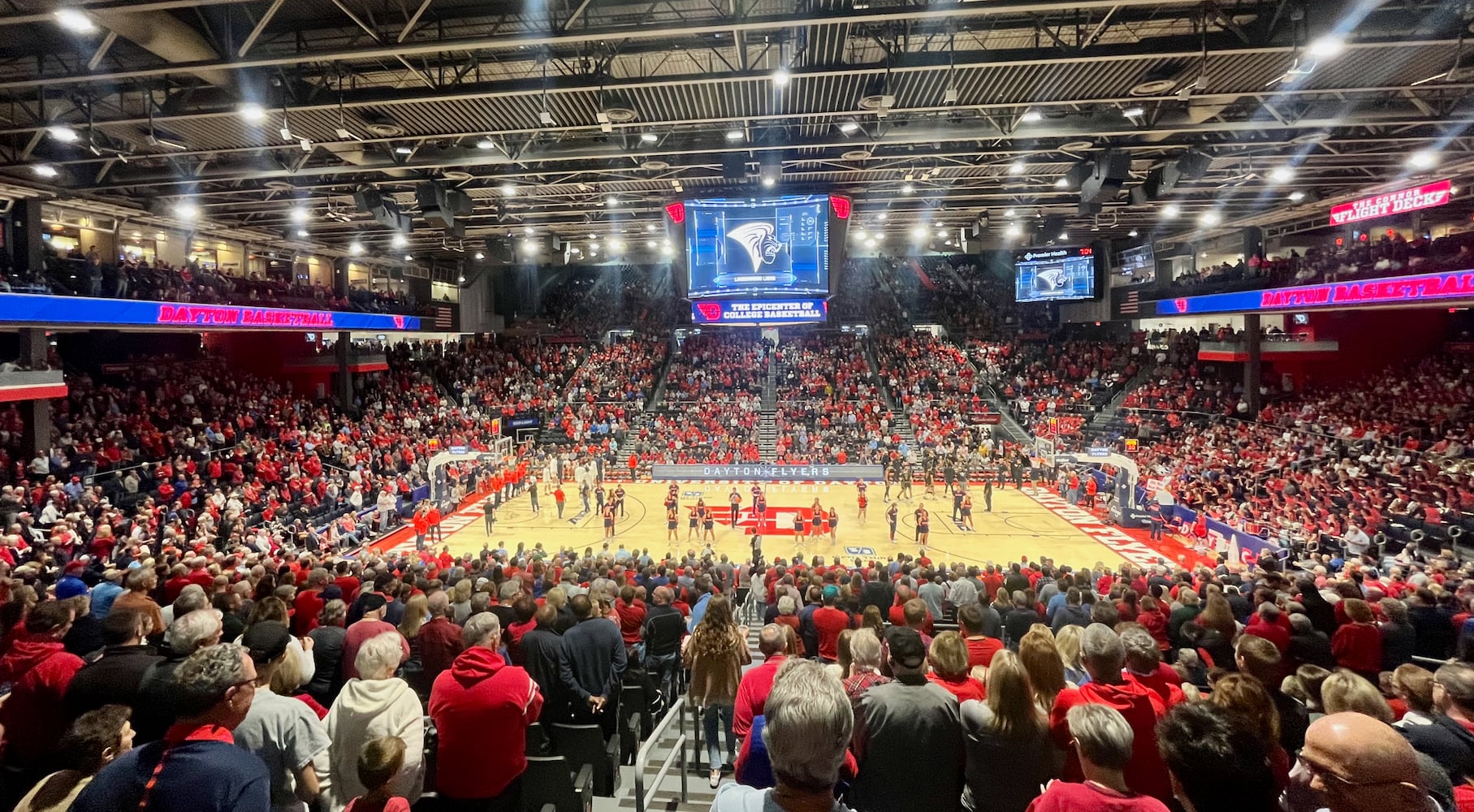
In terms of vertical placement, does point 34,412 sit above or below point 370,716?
above

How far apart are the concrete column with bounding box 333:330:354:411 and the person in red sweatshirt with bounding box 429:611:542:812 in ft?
89.9

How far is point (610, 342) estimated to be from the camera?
38.1 meters

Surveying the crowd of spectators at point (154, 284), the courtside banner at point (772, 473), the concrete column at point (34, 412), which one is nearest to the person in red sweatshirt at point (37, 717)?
the crowd of spectators at point (154, 284)

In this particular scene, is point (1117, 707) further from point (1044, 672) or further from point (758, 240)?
point (758, 240)

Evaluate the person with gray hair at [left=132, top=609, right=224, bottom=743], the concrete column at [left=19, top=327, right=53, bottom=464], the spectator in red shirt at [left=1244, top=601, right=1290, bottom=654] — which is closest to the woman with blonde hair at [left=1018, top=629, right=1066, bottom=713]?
the spectator in red shirt at [left=1244, top=601, right=1290, bottom=654]

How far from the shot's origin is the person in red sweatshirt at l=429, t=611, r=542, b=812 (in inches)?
129

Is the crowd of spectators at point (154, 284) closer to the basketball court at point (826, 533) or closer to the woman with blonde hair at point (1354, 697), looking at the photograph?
the basketball court at point (826, 533)

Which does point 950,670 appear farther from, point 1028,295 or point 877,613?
point 1028,295

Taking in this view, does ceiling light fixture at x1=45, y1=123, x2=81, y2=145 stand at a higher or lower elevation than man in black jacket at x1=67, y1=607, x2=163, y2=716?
higher

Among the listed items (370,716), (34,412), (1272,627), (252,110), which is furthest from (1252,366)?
(34,412)

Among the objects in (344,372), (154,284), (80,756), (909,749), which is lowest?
(909,749)

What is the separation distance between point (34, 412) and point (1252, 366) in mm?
37185

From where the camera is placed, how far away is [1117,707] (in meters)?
3.11

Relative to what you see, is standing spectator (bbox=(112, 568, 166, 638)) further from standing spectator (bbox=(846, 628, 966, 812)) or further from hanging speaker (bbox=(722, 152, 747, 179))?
hanging speaker (bbox=(722, 152, 747, 179))
